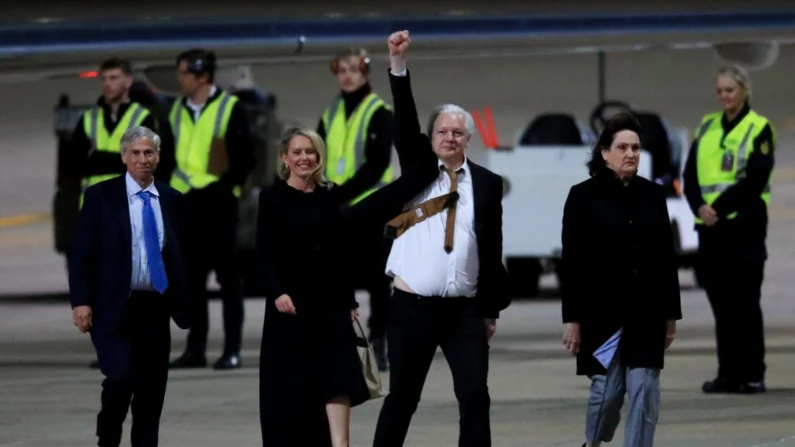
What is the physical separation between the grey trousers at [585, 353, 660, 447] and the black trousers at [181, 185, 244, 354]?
477 centimetres

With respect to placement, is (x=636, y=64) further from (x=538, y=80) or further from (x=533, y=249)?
(x=533, y=249)

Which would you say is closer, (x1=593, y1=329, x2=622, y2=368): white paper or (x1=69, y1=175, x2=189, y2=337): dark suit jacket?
(x1=593, y1=329, x2=622, y2=368): white paper

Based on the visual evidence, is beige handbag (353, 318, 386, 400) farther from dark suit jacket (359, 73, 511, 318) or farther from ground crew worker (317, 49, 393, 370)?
ground crew worker (317, 49, 393, 370)

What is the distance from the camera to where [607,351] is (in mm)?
8359

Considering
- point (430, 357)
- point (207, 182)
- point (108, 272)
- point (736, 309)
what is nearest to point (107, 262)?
point (108, 272)

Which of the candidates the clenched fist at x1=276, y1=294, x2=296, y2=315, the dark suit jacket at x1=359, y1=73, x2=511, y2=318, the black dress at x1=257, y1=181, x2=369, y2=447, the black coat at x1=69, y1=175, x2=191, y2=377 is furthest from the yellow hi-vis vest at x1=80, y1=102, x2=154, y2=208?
the dark suit jacket at x1=359, y1=73, x2=511, y2=318

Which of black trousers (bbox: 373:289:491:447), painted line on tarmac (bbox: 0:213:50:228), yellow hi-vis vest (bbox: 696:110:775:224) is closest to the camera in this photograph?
black trousers (bbox: 373:289:491:447)

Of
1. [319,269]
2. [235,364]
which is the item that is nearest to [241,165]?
[235,364]

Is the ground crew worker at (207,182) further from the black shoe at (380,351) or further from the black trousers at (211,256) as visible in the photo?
the black shoe at (380,351)

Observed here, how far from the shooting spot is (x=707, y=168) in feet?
38.4

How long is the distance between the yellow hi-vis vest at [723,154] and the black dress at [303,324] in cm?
382

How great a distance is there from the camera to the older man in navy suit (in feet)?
28.6

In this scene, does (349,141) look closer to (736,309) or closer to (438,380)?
(438,380)

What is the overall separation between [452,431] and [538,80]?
102ft
